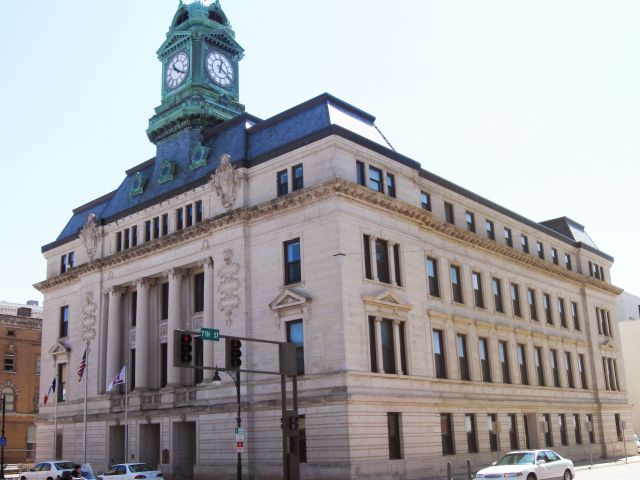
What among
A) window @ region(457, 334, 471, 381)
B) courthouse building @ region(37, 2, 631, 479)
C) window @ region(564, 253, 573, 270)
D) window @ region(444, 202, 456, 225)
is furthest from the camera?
window @ region(564, 253, 573, 270)

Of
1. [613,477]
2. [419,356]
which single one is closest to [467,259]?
[419,356]

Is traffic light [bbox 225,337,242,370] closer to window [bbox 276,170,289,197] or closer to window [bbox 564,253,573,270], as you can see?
window [bbox 276,170,289,197]

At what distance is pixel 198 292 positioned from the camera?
49875mm

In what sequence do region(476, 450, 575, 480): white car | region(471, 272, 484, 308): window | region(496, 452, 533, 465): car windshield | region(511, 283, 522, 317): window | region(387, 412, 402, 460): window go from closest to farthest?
1. region(476, 450, 575, 480): white car
2. region(496, 452, 533, 465): car windshield
3. region(387, 412, 402, 460): window
4. region(471, 272, 484, 308): window
5. region(511, 283, 522, 317): window

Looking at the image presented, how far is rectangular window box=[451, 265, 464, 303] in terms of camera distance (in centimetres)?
4978

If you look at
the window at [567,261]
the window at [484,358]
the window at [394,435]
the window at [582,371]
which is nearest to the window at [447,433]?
the window at [394,435]

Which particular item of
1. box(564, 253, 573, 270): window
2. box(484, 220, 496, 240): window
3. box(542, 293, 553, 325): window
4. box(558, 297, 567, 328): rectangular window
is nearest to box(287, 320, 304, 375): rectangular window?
box(484, 220, 496, 240): window

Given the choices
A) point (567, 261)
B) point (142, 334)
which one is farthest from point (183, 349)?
point (567, 261)

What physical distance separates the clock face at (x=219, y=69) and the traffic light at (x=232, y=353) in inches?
1236

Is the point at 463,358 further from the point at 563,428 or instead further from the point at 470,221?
the point at 563,428

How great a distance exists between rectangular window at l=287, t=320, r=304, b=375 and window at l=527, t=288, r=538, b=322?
2534cm

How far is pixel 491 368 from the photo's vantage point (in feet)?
168

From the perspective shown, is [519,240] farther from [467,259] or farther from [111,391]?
[111,391]

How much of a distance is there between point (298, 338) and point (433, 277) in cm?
1142
